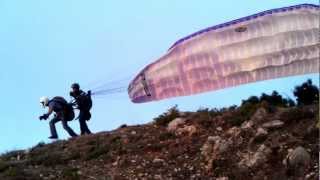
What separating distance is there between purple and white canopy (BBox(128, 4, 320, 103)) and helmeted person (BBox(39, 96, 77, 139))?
17.2ft

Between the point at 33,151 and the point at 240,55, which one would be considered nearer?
the point at 240,55

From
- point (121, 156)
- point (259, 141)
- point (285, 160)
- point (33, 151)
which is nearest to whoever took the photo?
point (285, 160)

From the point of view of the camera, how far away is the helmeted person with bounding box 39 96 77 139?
29.2 metres

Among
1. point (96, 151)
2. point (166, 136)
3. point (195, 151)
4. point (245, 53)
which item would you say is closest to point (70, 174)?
point (96, 151)

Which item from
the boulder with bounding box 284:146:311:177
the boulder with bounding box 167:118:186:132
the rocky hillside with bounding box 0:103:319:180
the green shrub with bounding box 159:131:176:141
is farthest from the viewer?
the boulder with bounding box 167:118:186:132

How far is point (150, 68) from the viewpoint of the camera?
82.4 feet

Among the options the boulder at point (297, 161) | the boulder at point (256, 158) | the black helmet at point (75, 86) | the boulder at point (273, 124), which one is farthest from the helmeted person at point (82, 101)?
the boulder at point (297, 161)

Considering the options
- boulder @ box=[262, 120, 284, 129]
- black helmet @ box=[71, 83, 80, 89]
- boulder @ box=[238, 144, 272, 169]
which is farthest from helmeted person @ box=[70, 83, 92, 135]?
boulder @ box=[238, 144, 272, 169]

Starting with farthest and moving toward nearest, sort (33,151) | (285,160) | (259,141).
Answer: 1. (33,151)
2. (259,141)
3. (285,160)

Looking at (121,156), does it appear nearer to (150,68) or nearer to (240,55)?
(150,68)

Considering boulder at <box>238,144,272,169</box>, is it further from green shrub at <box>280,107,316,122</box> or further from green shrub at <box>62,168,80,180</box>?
green shrub at <box>62,168,80,180</box>

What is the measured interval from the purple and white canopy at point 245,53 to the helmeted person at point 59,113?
5250mm

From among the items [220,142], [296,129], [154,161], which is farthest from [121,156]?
[296,129]

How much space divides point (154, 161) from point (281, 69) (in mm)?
3922
